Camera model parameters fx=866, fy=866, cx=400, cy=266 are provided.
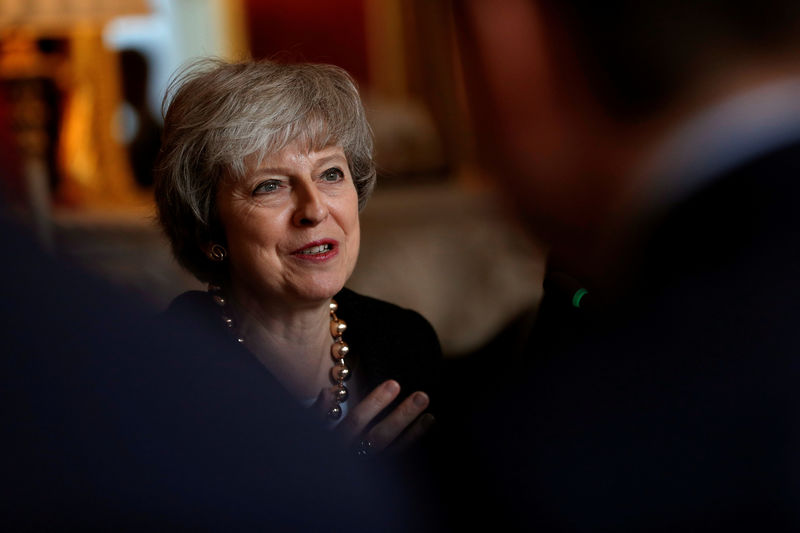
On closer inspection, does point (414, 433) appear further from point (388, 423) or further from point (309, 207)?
point (309, 207)

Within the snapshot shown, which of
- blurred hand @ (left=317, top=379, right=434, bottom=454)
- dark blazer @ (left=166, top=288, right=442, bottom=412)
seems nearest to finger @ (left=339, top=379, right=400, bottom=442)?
blurred hand @ (left=317, top=379, right=434, bottom=454)

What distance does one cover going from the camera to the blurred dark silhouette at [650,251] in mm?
415

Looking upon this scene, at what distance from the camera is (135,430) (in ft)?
1.39

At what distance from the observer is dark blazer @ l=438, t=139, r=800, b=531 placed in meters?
0.49

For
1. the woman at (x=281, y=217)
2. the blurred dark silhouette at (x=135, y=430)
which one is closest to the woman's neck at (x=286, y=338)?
the woman at (x=281, y=217)

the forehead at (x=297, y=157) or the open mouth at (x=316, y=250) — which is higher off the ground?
the forehead at (x=297, y=157)

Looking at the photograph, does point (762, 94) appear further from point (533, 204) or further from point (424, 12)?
point (424, 12)

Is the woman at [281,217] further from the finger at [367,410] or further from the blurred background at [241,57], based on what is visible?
the blurred background at [241,57]

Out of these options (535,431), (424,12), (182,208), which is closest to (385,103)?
(424,12)

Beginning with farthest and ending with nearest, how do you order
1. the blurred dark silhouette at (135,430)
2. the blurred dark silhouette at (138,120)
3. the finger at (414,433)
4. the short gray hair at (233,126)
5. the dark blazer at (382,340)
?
1. the blurred dark silhouette at (138,120)
2. the dark blazer at (382,340)
3. the short gray hair at (233,126)
4. the finger at (414,433)
5. the blurred dark silhouette at (135,430)

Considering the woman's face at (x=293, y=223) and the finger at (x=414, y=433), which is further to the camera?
the woman's face at (x=293, y=223)

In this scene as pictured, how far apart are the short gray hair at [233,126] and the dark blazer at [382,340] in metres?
0.10

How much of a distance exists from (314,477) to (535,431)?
173mm

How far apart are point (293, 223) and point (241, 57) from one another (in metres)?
0.25
